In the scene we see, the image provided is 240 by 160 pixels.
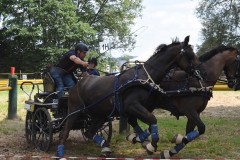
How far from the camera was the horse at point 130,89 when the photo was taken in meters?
6.69

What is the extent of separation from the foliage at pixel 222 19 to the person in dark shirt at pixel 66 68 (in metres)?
20.6

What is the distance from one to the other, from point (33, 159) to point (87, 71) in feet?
7.39

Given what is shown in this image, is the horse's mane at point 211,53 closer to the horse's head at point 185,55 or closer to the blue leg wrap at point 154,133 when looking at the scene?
the horse's head at point 185,55

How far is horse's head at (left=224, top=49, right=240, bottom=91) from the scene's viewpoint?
8.05m

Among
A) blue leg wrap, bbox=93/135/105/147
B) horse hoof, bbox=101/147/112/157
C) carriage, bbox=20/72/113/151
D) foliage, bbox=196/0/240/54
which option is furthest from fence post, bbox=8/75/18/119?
foliage, bbox=196/0/240/54

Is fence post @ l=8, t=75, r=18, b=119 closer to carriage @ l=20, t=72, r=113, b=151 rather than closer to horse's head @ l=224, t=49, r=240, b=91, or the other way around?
carriage @ l=20, t=72, r=113, b=151

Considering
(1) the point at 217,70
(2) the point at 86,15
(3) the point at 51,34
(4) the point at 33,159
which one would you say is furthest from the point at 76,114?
(2) the point at 86,15

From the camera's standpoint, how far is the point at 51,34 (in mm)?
39219

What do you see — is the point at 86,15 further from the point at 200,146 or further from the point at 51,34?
the point at 200,146

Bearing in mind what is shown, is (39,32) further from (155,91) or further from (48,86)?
(155,91)

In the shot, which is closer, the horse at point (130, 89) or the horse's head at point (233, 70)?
the horse at point (130, 89)

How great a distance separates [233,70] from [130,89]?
2.49 meters

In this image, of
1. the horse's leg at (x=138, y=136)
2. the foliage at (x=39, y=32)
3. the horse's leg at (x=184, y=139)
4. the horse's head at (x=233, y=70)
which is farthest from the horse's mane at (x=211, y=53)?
the foliage at (x=39, y=32)

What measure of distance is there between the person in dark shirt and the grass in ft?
4.28
